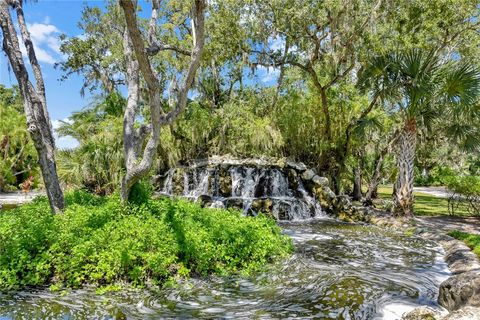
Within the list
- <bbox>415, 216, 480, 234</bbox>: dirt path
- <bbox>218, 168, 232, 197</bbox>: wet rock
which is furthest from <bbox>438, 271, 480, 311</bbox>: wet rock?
<bbox>218, 168, 232, 197</bbox>: wet rock

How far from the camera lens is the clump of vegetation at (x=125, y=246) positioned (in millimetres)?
6410

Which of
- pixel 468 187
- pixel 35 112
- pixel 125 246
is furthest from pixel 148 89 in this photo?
pixel 468 187

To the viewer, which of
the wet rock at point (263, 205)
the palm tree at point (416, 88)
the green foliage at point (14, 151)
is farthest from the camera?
the green foliage at point (14, 151)

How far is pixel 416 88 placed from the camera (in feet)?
44.2

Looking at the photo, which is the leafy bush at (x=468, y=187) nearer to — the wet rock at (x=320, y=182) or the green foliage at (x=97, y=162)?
the wet rock at (x=320, y=182)

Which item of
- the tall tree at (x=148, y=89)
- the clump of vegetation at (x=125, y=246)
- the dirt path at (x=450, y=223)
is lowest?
the dirt path at (x=450, y=223)

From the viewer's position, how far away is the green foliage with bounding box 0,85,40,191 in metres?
25.9

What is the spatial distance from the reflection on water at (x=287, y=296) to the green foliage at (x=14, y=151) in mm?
23871

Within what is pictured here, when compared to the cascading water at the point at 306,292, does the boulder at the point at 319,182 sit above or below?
above

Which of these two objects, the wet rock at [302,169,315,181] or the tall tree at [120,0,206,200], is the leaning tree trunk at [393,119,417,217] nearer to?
the wet rock at [302,169,315,181]

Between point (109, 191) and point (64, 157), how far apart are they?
3.06m

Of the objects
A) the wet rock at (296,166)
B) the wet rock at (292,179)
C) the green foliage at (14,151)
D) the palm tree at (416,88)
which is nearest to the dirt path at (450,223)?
the palm tree at (416,88)

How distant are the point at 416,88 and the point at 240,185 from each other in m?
9.19

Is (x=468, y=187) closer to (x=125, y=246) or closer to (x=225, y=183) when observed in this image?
(x=225, y=183)
